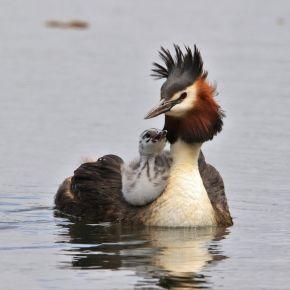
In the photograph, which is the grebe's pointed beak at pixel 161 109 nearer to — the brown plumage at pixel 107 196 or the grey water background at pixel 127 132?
the brown plumage at pixel 107 196

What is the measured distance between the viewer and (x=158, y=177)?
14773 mm

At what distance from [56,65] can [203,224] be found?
11.3 metres

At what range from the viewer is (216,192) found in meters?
15.3

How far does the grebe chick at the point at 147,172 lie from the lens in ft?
48.2

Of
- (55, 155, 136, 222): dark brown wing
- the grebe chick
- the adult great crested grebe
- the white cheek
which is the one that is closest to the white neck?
the adult great crested grebe

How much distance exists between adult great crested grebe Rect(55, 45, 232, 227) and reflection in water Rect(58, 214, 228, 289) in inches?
6.2

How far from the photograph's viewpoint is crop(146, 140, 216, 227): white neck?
1461 centimetres

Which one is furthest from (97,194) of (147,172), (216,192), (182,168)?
(216,192)

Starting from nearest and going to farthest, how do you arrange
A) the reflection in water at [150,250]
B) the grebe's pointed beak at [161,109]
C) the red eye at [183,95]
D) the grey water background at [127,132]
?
the reflection in water at [150,250] < the grey water background at [127,132] < the grebe's pointed beak at [161,109] < the red eye at [183,95]

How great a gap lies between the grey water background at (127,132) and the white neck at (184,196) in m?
0.16

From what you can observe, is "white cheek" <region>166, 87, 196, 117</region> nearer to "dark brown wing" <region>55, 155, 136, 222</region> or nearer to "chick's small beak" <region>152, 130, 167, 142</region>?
"chick's small beak" <region>152, 130, 167, 142</region>

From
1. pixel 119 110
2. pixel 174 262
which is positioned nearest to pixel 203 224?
pixel 174 262

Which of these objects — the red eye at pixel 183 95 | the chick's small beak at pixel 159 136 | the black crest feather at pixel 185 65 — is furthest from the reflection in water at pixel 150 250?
the black crest feather at pixel 185 65

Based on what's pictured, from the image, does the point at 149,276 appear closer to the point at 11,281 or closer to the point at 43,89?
the point at 11,281
